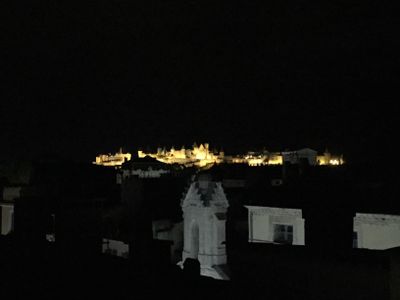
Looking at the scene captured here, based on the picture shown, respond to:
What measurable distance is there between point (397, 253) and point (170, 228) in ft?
55.6

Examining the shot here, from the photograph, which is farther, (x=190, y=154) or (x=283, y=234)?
(x=190, y=154)

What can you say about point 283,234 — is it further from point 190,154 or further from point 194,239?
point 190,154

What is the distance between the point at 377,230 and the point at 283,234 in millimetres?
3836

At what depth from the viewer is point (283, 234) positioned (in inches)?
755

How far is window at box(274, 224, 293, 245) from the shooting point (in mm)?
19031

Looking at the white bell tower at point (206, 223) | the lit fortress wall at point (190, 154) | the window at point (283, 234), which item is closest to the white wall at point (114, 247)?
the white bell tower at point (206, 223)

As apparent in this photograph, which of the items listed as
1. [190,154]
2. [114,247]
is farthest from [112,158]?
[114,247]

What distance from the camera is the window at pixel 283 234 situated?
1903cm

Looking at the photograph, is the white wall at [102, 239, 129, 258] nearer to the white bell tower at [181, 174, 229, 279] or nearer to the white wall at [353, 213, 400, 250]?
the white bell tower at [181, 174, 229, 279]

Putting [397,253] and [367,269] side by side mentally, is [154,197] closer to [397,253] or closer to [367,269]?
[367,269]

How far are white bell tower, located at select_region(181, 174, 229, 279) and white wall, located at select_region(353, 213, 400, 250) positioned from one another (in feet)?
16.0

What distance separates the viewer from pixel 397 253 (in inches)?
223

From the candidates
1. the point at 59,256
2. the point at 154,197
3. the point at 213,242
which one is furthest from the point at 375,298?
the point at 154,197

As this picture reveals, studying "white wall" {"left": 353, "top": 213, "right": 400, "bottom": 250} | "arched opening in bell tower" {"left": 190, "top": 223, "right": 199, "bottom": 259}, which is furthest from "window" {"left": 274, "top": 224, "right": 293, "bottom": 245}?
"arched opening in bell tower" {"left": 190, "top": 223, "right": 199, "bottom": 259}
